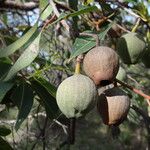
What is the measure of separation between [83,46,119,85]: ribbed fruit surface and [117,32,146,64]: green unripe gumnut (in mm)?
329

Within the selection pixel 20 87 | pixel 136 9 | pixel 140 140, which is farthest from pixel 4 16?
pixel 140 140

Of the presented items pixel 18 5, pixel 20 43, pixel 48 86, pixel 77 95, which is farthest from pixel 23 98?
pixel 18 5

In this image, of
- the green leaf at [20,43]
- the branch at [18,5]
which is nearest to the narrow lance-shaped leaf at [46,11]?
the green leaf at [20,43]

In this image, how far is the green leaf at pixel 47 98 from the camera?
148cm

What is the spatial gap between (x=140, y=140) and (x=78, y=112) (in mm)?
4769

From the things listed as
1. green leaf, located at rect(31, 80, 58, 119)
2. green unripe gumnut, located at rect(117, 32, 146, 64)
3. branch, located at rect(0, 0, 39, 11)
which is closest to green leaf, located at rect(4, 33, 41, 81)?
green leaf, located at rect(31, 80, 58, 119)

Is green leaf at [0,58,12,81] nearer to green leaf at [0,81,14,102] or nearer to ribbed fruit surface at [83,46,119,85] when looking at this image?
green leaf at [0,81,14,102]

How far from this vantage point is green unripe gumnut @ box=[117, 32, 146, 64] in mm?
1498

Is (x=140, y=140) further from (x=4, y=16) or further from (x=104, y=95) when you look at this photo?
(x=104, y=95)

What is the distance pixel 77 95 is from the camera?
1.12 metres

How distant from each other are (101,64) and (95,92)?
8cm

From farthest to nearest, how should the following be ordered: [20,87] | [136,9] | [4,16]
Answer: [4,16] → [136,9] → [20,87]

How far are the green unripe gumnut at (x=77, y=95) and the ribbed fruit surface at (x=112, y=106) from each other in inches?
2.5

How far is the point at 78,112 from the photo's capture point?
3.77 ft
